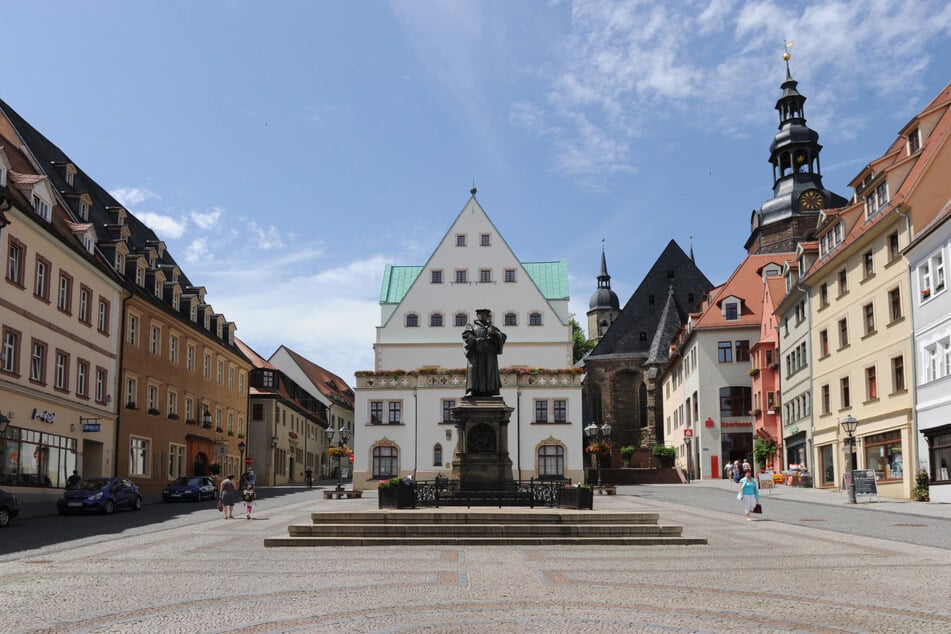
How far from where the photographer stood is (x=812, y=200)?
72.8 m

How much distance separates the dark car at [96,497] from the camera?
97.9 ft

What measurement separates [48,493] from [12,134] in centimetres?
1539

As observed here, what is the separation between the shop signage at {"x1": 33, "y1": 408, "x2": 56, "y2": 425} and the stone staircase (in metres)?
19.3

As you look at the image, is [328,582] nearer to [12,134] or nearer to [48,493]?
[48,493]

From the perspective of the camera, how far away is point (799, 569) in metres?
14.6

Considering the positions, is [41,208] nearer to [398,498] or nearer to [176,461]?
[176,461]

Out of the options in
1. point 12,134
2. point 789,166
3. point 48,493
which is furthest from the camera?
point 789,166

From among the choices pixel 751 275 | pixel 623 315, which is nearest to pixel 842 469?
pixel 751 275

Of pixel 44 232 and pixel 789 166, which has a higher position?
pixel 789 166

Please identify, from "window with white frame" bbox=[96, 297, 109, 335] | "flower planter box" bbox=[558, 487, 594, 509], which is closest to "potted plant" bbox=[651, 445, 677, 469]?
"window with white frame" bbox=[96, 297, 109, 335]

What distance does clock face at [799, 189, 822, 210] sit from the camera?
7269 centimetres

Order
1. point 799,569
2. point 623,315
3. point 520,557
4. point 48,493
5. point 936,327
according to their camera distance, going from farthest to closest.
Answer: point 623,315, point 48,493, point 936,327, point 520,557, point 799,569

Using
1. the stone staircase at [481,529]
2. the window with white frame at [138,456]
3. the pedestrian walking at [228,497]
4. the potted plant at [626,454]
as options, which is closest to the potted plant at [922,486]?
the stone staircase at [481,529]

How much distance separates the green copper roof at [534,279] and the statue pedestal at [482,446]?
46690 mm
